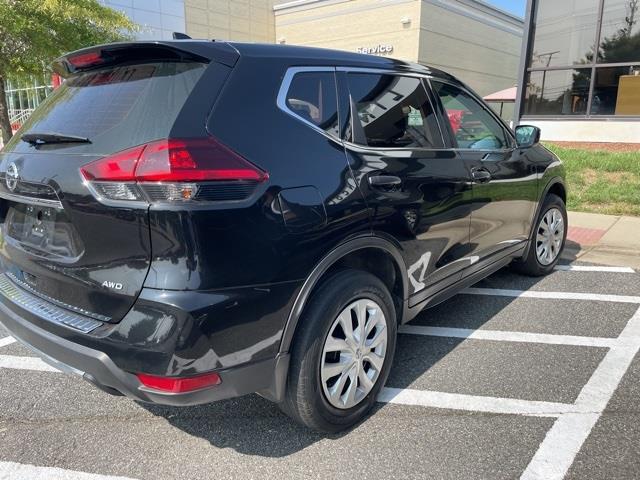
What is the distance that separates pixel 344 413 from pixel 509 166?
7.72 feet

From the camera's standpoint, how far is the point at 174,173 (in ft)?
6.26

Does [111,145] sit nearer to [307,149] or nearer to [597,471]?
[307,149]

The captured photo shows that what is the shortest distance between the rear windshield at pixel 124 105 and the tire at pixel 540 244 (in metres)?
3.47

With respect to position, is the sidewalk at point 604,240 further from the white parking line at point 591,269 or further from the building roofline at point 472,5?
the building roofline at point 472,5

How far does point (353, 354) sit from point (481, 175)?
1645 mm

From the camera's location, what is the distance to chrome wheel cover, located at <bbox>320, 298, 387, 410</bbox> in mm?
2457

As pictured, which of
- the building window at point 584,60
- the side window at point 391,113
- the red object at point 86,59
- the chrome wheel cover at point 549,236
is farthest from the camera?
the building window at point 584,60

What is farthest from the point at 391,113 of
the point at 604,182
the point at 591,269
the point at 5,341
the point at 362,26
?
the point at 362,26

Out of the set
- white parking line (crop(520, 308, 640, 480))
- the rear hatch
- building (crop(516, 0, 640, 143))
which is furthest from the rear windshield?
building (crop(516, 0, 640, 143))

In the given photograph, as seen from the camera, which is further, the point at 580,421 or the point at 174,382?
the point at 580,421

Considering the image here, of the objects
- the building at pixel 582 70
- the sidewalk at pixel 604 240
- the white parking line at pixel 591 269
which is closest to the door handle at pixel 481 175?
the white parking line at pixel 591 269

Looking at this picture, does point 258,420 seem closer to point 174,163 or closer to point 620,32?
point 174,163

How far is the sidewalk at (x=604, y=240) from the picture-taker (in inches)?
226

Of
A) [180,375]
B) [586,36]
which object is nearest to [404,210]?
[180,375]
